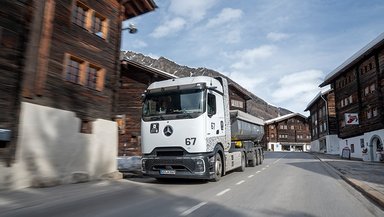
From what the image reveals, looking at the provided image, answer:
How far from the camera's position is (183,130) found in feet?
37.9

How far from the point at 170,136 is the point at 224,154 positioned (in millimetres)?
2795

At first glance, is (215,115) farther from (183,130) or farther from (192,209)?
(192,209)

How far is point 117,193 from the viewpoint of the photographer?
10117mm

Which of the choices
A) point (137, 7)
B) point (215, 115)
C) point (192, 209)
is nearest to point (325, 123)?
point (137, 7)

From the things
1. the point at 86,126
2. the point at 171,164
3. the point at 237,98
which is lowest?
the point at 171,164

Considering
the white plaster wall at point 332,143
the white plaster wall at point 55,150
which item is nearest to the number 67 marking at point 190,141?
the white plaster wall at point 55,150

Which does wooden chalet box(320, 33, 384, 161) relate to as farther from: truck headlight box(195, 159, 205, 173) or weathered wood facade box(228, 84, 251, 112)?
truck headlight box(195, 159, 205, 173)

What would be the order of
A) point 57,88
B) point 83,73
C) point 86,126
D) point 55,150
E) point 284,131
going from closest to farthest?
point 55,150, point 57,88, point 86,126, point 83,73, point 284,131

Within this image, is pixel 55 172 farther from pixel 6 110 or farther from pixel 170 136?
pixel 170 136

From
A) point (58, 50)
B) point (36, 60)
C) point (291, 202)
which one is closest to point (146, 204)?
point (291, 202)

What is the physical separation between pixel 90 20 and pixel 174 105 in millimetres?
6580

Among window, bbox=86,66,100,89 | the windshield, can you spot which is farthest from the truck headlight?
window, bbox=86,66,100,89

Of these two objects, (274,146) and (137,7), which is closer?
(137,7)

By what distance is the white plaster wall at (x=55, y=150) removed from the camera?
10766mm
